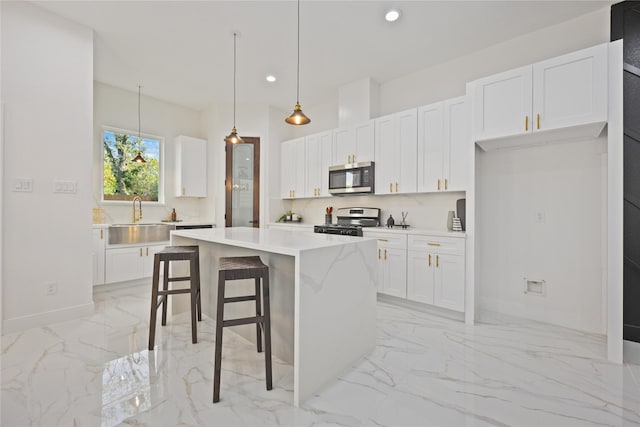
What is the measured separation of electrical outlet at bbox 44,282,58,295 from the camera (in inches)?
113

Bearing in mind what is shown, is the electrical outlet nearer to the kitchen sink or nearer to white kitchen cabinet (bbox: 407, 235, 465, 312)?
the kitchen sink

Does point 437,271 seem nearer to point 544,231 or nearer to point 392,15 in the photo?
point 544,231

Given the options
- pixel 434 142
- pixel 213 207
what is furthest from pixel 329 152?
pixel 213 207

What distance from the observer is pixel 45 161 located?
2863 mm

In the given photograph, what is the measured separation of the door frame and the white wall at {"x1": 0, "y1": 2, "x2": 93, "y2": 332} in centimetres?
229

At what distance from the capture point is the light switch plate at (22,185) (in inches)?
106

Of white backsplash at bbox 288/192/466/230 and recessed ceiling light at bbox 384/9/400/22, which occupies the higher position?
recessed ceiling light at bbox 384/9/400/22

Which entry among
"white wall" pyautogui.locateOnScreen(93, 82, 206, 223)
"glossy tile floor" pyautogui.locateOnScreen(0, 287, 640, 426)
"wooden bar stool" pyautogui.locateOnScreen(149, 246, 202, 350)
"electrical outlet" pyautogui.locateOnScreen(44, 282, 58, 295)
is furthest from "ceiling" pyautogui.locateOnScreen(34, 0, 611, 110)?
"glossy tile floor" pyautogui.locateOnScreen(0, 287, 640, 426)

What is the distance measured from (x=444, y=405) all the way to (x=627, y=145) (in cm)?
244

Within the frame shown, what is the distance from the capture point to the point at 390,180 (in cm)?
392

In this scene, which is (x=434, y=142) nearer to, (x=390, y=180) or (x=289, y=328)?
(x=390, y=180)

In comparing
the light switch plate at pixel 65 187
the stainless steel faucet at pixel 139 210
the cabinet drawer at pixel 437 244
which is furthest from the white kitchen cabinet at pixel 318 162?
the light switch plate at pixel 65 187

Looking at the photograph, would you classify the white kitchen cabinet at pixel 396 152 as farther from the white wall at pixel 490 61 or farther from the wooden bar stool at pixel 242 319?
the wooden bar stool at pixel 242 319

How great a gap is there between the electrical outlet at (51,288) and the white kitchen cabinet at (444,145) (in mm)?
4104
